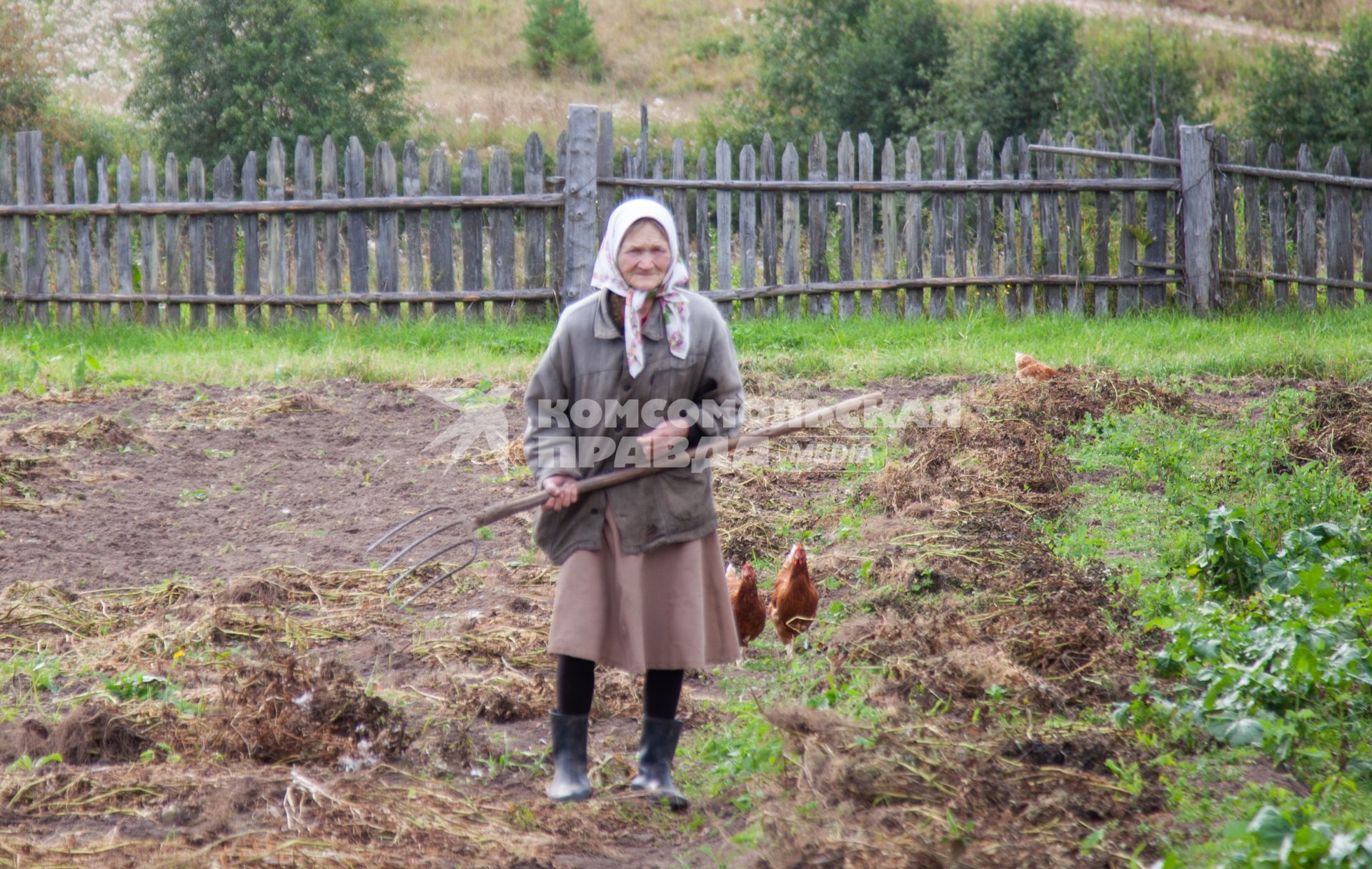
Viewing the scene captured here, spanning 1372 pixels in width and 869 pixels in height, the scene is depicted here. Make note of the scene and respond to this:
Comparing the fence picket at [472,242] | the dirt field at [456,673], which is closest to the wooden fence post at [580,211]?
the fence picket at [472,242]

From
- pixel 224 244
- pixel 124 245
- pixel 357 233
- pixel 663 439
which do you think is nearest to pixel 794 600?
pixel 663 439

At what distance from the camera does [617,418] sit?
335 centimetres

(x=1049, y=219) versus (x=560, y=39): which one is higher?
(x=560, y=39)

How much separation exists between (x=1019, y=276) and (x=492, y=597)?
7.19 m

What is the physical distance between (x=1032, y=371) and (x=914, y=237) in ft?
10.7

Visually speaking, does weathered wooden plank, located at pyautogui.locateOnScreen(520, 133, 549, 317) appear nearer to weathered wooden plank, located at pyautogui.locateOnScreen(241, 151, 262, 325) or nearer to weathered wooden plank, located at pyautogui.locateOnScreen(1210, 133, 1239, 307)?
weathered wooden plank, located at pyautogui.locateOnScreen(241, 151, 262, 325)

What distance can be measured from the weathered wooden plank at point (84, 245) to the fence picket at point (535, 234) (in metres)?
2.38

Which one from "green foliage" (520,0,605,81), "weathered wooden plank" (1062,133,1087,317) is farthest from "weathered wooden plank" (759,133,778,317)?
"green foliage" (520,0,605,81)

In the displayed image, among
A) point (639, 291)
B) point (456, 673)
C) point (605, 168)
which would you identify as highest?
point (605, 168)

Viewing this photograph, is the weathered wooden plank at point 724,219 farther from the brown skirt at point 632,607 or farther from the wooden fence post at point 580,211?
the brown skirt at point 632,607

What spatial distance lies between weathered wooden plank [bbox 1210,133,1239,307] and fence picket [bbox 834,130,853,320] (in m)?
3.02

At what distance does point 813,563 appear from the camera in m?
5.02

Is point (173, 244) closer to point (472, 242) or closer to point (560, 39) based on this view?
point (472, 242)

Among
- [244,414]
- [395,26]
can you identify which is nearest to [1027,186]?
[244,414]
